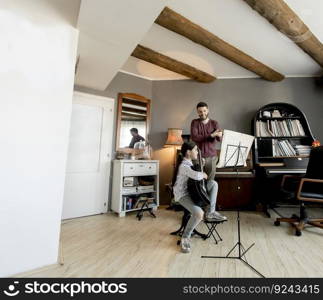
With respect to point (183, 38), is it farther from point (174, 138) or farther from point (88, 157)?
point (88, 157)

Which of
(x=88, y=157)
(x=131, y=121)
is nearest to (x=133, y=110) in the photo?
(x=131, y=121)

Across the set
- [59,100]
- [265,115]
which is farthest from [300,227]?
[59,100]

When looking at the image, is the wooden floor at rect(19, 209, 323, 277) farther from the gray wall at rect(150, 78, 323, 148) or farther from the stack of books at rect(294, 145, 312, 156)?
the gray wall at rect(150, 78, 323, 148)

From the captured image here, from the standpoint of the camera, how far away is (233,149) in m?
1.80

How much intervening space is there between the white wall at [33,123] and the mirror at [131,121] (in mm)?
1615

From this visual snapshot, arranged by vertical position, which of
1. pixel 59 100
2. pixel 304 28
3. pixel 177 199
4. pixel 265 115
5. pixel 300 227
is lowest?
pixel 300 227

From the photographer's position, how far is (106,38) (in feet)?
5.85

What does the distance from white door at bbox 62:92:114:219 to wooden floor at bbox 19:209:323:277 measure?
0.31m

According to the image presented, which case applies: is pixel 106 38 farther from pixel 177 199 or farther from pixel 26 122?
pixel 177 199

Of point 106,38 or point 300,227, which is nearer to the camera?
point 106,38

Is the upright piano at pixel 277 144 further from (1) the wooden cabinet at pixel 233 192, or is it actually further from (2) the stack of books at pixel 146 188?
(2) the stack of books at pixel 146 188

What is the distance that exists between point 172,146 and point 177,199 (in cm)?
157

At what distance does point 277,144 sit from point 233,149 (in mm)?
1809

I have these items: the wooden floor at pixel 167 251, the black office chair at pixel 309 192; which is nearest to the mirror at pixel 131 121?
the wooden floor at pixel 167 251
